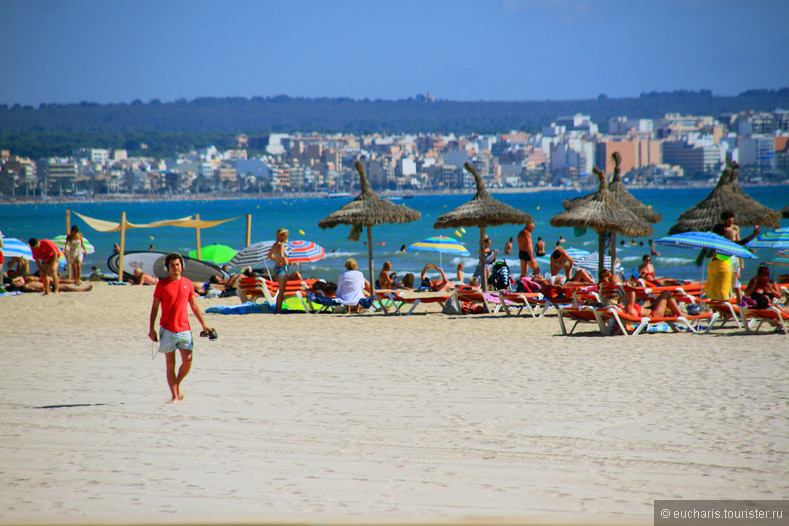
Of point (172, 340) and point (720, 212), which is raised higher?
point (720, 212)

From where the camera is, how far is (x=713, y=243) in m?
9.08

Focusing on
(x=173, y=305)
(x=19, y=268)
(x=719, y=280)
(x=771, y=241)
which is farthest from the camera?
(x=19, y=268)

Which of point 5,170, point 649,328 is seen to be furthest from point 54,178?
point 649,328

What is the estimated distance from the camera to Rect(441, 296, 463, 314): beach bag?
11086 millimetres

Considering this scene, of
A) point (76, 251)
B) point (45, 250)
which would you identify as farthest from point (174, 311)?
point (76, 251)

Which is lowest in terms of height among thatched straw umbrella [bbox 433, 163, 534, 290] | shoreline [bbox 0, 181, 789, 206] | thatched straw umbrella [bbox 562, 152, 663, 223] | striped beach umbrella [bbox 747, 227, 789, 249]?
shoreline [bbox 0, 181, 789, 206]

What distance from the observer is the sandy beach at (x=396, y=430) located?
3.53 metres

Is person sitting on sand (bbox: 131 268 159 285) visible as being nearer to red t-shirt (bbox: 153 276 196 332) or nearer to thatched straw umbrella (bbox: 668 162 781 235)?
thatched straw umbrella (bbox: 668 162 781 235)

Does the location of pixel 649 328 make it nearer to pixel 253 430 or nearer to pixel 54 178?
pixel 253 430

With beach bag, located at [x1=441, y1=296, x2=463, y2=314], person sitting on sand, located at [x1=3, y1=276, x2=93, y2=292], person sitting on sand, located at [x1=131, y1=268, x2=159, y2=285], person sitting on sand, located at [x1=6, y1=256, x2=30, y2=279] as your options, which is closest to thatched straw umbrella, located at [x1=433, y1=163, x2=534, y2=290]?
beach bag, located at [x1=441, y1=296, x2=463, y2=314]

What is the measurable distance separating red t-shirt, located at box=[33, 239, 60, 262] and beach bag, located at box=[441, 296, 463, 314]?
23.1 feet

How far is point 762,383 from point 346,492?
382 centimetres

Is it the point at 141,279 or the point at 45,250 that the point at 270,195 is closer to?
the point at 141,279

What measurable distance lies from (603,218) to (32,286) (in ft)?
34.2
